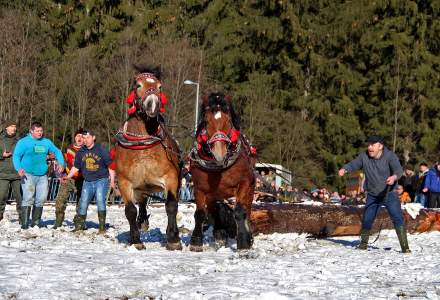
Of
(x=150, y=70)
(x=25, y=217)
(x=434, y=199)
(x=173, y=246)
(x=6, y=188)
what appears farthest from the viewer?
(x=434, y=199)

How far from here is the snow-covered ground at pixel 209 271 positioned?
7.35 m

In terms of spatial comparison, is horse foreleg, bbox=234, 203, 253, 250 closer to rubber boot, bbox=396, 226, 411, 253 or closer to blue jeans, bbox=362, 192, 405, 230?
blue jeans, bbox=362, 192, 405, 230

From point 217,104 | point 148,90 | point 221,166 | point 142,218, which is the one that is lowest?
point 142,218

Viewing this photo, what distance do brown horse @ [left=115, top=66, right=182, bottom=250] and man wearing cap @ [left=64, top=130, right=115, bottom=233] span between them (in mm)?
3129

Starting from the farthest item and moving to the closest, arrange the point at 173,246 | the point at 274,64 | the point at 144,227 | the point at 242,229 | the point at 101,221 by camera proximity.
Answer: the point at 274,64 → the point at 101,221 → the point at 144,227 → the point at 173,246 → the point at 242,229

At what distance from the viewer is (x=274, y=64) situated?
44.8 meters

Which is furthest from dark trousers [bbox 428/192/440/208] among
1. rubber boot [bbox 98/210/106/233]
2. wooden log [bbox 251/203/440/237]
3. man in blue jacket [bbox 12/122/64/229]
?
man in blue jacket [bbox 12/122/64/229]

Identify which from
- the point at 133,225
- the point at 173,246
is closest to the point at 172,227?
the point at 173,246

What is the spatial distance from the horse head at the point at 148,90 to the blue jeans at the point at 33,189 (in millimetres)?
4070

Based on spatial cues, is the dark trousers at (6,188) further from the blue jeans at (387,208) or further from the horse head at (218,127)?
the blue jeans at (387,208)

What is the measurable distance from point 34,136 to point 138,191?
3829mm

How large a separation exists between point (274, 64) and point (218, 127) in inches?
1355

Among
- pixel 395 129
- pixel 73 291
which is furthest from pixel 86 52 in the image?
pixel 73 291

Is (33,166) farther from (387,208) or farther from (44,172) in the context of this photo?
(387,208)
